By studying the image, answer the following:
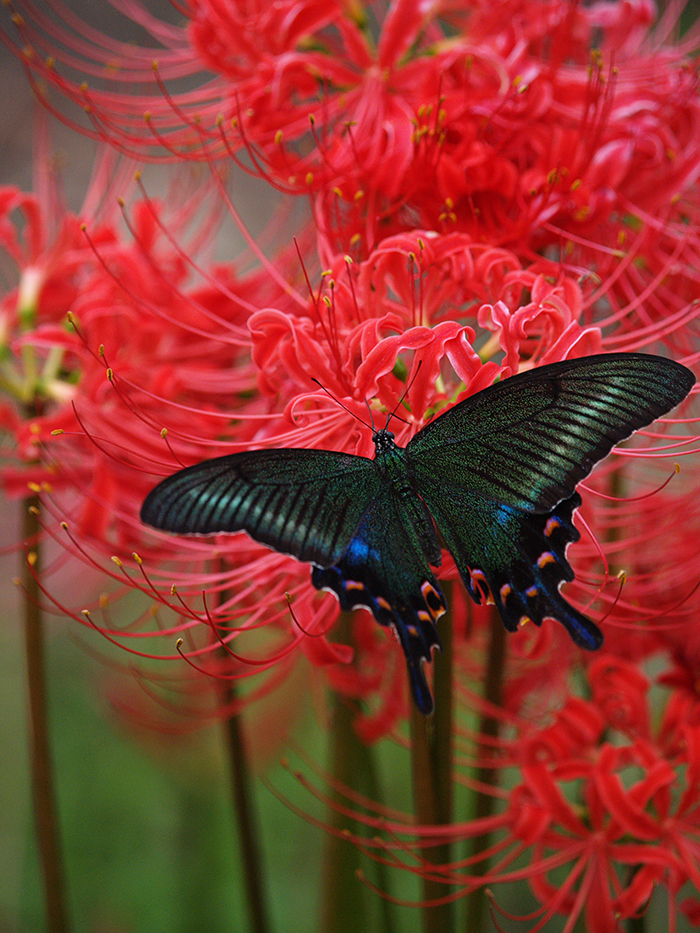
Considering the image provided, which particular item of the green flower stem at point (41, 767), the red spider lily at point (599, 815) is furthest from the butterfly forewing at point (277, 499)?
the green flower stem at point (41, 767)

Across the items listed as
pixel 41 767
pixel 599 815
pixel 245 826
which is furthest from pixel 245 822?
pixel 599 815

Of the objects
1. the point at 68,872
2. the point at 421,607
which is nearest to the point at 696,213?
the point at 421,607

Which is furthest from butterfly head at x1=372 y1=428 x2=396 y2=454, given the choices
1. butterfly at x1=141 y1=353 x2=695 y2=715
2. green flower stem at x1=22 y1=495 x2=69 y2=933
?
green flower stem at x1=22 y1=495 x2=69 y2=933

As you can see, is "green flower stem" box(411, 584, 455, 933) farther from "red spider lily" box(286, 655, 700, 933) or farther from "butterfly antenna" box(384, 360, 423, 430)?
"butterfly antenna" box(384, 360, 423, 430)

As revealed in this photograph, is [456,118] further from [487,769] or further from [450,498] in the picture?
[487,769]

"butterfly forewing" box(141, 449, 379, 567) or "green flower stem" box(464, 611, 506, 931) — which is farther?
"green flower stem" box(464, 611, 506, 931)

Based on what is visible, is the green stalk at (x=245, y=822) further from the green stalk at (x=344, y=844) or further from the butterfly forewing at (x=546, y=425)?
the butterfly forewing at (x=546, y=425)
